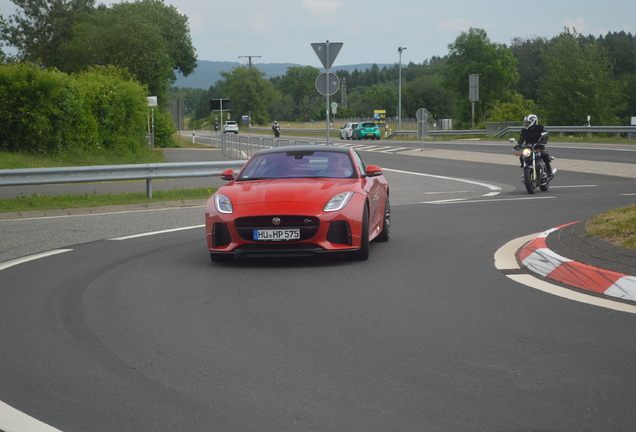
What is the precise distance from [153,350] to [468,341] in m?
2.02

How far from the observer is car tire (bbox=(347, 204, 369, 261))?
851cm

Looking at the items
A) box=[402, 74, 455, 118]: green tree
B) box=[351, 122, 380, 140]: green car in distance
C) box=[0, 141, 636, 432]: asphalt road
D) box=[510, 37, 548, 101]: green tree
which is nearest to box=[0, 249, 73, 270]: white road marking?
box=[0, 141, 636, 432]: asphalt road

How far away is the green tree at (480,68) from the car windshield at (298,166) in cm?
9518

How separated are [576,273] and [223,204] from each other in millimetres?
3675

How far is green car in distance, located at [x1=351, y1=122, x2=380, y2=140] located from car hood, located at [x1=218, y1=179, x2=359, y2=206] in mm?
54002

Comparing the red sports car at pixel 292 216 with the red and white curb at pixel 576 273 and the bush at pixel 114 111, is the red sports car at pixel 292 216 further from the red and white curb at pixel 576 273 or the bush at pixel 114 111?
the bush at pixel 114 111

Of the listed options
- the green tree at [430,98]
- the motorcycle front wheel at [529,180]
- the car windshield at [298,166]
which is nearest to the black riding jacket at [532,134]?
the motorcycle front wheel at [529,180]

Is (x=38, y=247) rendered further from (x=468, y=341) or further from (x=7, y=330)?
(x=468, y=341)

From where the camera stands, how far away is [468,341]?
5246mm

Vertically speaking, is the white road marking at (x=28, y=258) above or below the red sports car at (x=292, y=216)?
below

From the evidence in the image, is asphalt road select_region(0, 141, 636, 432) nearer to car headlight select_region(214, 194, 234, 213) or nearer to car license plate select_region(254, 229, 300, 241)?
car license plate select_region(254, 229, 300, 241)

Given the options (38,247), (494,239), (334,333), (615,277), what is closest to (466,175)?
(494,239)

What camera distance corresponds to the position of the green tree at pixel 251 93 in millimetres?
177500

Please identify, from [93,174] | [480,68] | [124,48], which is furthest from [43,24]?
[93,174]
